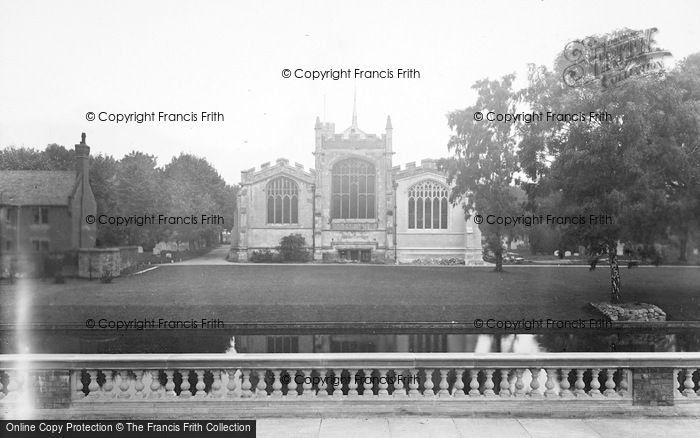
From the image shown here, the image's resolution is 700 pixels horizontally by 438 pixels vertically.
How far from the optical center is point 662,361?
268 inches

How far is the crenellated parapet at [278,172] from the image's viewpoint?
4206cm

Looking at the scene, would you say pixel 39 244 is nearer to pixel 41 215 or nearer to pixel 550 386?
pixel 41 215

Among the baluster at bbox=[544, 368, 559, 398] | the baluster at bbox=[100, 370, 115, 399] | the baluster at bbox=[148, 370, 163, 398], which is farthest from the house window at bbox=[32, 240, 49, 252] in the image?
the baluster at bbox=[544, 368, 559, 398]

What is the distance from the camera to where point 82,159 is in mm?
14797

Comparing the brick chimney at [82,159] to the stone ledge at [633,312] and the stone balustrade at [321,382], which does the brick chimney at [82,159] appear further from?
the stone ledge at [633,312]

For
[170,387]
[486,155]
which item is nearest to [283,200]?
[486,155]

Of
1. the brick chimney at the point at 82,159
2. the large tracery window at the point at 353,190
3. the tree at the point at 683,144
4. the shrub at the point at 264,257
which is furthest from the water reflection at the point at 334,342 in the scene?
the large tracery window at the point at 353,190

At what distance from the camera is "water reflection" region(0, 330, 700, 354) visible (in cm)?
1543

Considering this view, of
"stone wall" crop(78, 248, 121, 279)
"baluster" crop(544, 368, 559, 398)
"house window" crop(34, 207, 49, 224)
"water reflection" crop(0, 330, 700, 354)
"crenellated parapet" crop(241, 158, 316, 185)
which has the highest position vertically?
"crenellated parapet" crop(241, 158, 316, 185)

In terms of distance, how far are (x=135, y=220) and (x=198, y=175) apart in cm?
755

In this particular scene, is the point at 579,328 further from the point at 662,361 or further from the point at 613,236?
the point at 662,361

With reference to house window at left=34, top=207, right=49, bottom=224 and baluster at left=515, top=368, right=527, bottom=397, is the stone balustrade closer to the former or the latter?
baluster at left=515, top=368, right=527, bottom=397

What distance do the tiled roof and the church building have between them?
28384 millimetres

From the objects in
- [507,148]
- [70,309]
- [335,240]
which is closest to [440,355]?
[70,309]
